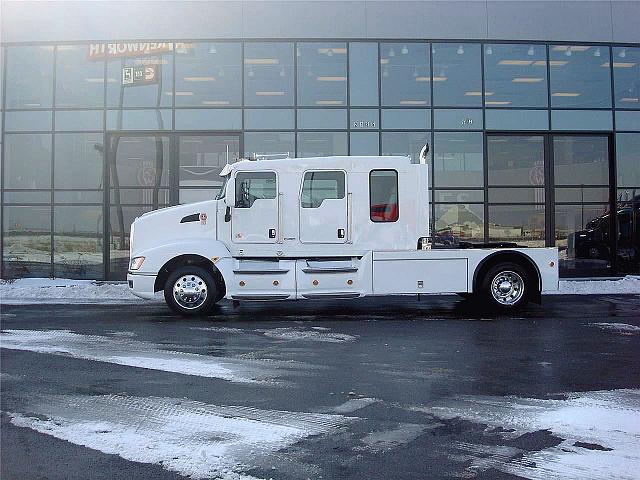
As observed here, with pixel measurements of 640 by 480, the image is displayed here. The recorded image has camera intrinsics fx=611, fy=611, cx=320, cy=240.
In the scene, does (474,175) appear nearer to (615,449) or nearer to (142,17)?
(142,17)

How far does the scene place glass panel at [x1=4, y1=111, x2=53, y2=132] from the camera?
58.5 ft

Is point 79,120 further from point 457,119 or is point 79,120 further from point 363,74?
point 457,119

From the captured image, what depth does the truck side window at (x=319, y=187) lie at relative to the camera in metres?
11.3

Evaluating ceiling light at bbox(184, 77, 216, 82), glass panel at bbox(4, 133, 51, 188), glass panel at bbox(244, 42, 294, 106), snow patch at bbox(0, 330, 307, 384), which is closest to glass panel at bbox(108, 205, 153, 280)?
glass panel at bbox(4, 133, 51, 188)

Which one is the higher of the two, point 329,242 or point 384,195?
point 384,195

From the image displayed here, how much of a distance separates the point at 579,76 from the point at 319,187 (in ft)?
35.6

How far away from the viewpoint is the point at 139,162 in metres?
18.0

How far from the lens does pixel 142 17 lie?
1764cm

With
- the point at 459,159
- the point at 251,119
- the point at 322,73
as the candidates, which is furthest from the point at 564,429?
the point at 322,73

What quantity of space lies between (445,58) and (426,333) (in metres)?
11.2

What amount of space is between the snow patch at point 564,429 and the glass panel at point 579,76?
14.2 metres

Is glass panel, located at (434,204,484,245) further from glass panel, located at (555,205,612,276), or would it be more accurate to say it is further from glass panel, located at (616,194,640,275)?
glass panel, located at (616,194,640,275)

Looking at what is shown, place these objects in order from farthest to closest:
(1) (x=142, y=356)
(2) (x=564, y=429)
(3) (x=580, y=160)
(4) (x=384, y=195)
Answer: (3) (x=580, y=160) < (4) (x=384, y=195) < (1) (x=142, y=356) < (2) (x=564, y=429)

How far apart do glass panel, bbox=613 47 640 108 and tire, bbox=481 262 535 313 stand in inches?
381
